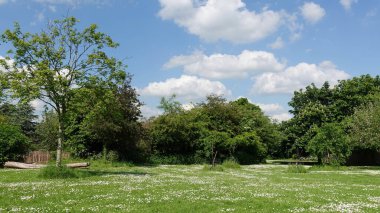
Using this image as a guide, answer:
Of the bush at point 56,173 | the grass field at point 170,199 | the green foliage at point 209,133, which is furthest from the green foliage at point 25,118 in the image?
the grass field at point 170,199

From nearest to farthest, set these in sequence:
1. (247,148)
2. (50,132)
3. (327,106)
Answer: (50,132) < (247,148) < (327,106)

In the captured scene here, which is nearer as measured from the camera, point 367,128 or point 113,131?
point 113,131

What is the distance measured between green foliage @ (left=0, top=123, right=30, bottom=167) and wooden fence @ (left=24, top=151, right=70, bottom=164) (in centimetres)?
123

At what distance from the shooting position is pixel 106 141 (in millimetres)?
48656

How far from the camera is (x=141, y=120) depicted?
52.8 meters

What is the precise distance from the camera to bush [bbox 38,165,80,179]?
87.3 feet

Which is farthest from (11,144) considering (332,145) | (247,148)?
(247,148)

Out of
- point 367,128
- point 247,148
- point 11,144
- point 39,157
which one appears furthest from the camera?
point 247,148

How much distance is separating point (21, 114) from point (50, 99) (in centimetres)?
6247

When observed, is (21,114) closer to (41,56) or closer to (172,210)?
(41,56)

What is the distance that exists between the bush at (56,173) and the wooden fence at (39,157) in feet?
62.6

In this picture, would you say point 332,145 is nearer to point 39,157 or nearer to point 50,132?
point 39,157

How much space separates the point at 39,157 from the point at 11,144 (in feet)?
19.3

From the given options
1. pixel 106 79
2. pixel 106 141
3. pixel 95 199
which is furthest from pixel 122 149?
pixel 95 199
